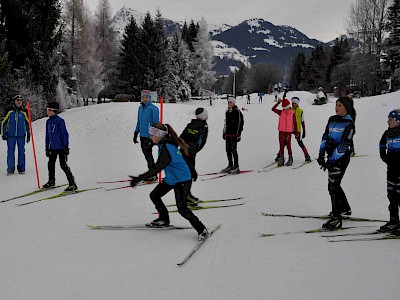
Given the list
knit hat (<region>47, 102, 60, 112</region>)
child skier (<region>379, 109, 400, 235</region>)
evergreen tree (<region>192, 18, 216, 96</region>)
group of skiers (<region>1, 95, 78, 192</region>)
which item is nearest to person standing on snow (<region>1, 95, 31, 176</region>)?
group of skiers (<region>1, 95, 78, 192</region>)

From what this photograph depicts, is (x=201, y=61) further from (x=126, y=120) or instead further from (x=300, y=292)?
(x=300, y=292)

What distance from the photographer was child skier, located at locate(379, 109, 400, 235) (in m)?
4.27

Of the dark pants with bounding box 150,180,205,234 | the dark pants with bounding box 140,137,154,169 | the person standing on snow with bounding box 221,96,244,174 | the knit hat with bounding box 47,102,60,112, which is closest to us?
the dark pants with bounding box 150,180,205,234

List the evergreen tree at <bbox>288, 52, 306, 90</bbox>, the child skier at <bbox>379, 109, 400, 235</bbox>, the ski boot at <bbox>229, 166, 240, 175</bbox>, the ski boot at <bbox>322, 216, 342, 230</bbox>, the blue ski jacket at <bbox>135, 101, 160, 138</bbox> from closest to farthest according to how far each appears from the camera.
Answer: the child skier at <bbox>379, 109, 400, 235</bbox>
the ski boot at <bbox>322, 216, 342, 230</bbox>
the blue ski jacket at <bbox>135, 101, 160, 138</bbox>
the ski boot at <bbox>229, 166, 240, 175</bbox>
the evergreen tree at <bbox>288, 52, 306, 90</bbox>

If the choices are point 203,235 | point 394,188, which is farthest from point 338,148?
point 203,235

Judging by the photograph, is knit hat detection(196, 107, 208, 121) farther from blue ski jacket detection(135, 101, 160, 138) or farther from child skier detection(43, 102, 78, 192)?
child skier detection(43, 102, 78, 192)

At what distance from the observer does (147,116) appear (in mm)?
7680

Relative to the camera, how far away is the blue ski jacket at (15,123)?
353 inches

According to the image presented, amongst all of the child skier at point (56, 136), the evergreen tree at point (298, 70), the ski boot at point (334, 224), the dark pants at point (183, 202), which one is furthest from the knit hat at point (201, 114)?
the evergreen tree at point (298, 70)

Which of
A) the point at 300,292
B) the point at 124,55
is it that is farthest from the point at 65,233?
the point at 124,55

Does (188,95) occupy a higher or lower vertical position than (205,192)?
higher

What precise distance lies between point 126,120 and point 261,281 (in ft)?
54.1

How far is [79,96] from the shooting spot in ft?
105

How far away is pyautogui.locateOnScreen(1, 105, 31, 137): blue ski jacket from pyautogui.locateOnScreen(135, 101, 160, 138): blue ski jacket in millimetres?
3545
